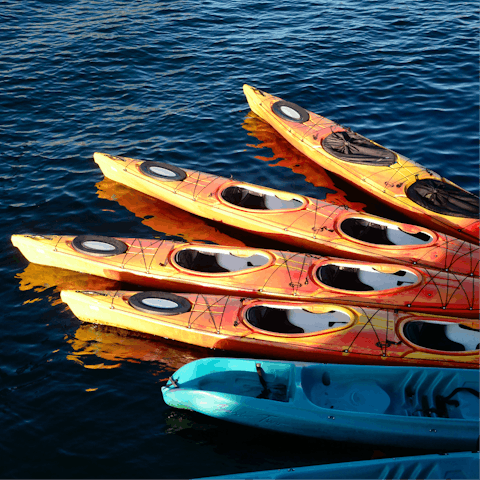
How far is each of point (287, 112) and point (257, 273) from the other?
7.12 metres

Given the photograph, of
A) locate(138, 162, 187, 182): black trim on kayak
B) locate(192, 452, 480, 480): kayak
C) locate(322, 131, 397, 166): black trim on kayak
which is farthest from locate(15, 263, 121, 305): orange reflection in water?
locate(322, 131, 397, 166): black trim on kayak

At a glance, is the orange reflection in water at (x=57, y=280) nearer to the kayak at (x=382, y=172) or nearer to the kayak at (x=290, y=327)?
the kayak at (x=290, y=327)

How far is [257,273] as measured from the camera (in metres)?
10.7

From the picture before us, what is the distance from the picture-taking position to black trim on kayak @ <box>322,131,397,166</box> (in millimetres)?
13492

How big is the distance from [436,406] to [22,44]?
21118mm

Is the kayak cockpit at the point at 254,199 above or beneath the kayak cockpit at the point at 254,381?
above

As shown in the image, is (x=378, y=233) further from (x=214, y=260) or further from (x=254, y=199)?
(x=214, y=260)

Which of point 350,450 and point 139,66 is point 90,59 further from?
point 350,450

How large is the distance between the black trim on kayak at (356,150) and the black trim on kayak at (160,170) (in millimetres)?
4257

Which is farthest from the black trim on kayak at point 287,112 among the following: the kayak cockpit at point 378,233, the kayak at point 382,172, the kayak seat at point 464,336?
the kayak seat at point 464,336

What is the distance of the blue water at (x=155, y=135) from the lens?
8.45 m

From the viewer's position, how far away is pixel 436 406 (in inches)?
320

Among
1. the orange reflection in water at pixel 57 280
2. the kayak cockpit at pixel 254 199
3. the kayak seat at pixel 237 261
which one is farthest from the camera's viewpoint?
the kayak cockpit at pixel 254 199

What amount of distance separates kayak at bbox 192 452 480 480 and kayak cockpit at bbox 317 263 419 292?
12.8 feet
